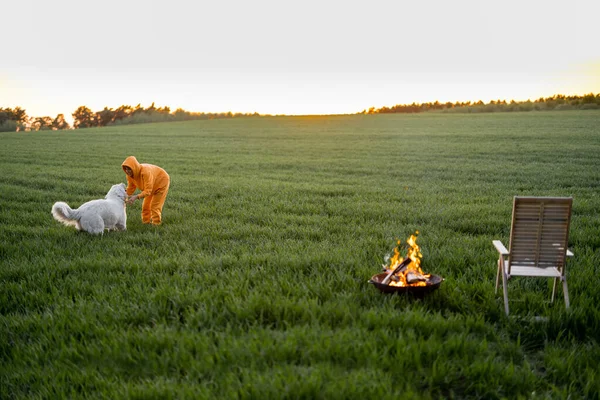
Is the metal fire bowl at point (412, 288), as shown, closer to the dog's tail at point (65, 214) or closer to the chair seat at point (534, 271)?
the chair seat at point (534, 271)

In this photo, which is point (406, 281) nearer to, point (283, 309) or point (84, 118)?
point (283, 309)

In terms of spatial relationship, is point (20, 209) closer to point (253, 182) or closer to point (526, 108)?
point (253, 182)

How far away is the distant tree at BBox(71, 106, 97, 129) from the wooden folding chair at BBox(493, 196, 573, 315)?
91973 millimetres

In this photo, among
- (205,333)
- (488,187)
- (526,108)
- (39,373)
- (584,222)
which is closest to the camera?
(39,373)

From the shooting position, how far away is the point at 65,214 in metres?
8.23

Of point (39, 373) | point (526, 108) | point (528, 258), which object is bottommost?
point (39, 373)

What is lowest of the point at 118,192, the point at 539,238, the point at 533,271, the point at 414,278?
the point at 414,278

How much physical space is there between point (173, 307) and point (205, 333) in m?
0.92

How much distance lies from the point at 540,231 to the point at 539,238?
0.08 metres

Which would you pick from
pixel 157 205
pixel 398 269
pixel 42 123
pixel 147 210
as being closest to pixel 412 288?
pixel 398 269

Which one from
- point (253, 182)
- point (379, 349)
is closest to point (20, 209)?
point (253, 182)

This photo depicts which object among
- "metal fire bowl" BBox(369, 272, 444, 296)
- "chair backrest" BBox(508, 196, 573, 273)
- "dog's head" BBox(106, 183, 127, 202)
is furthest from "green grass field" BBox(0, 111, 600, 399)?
"dog's head" BBox(106, 183, 127, 202)

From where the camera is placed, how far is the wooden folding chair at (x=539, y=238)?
16.3 ft

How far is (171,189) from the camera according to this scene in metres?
14.9
